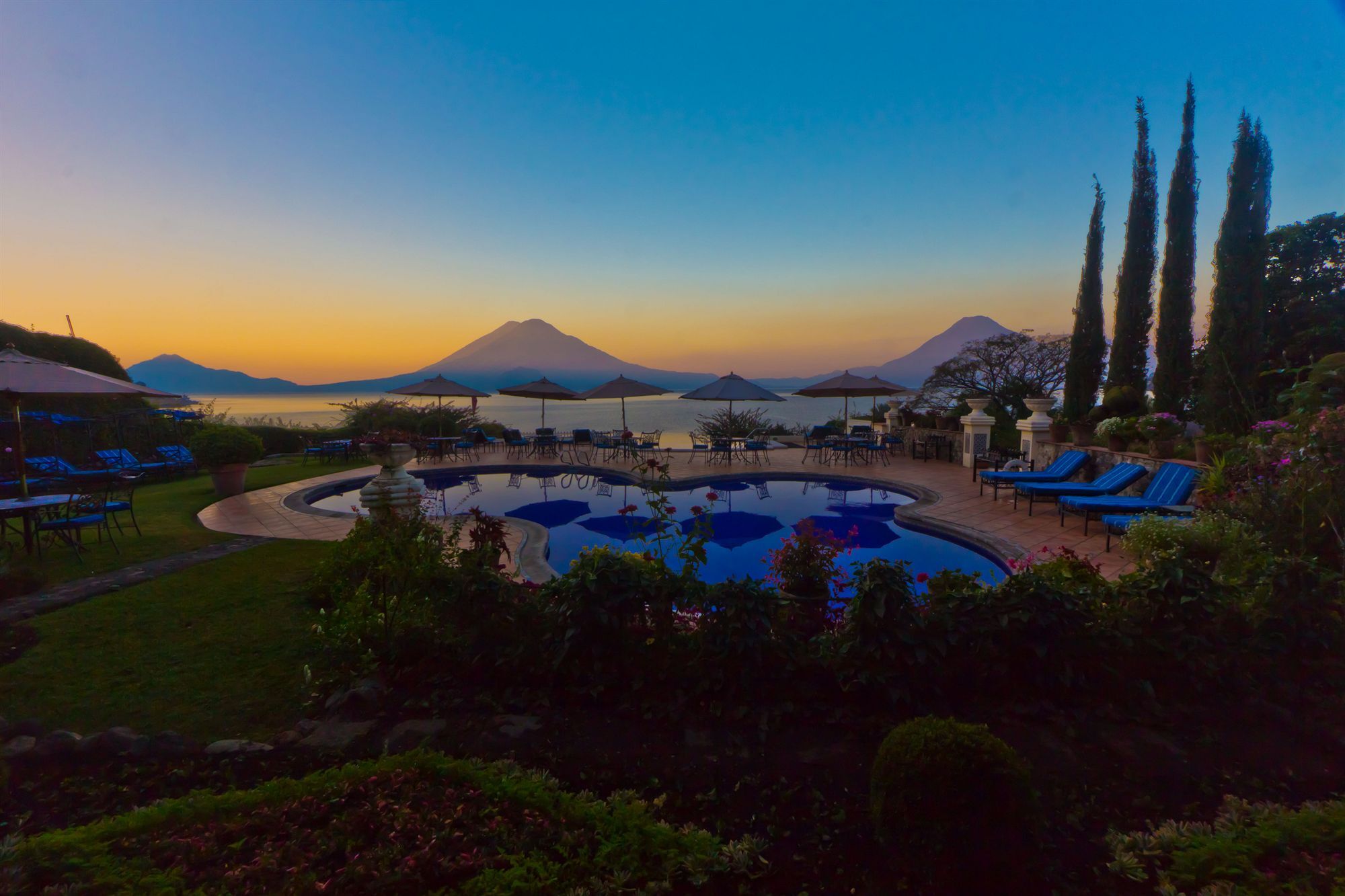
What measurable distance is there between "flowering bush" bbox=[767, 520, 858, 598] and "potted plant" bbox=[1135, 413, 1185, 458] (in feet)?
22.1

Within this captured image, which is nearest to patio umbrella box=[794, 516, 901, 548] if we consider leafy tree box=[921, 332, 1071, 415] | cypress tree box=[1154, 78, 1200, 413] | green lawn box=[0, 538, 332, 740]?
green lawn box=[0, 538, 332, 740]

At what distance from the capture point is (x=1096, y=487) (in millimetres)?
7707

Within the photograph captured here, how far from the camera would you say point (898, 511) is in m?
8.39

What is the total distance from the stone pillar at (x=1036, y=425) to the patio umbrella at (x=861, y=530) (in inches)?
186

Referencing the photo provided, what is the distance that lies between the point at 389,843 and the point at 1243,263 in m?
16.2

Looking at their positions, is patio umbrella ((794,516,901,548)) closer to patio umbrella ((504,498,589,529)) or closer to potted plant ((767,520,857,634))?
potted plant ((767,520,857,634))

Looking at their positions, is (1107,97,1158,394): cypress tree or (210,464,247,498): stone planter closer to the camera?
(210,464,247,498): stone planter

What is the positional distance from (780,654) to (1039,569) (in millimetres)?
1914

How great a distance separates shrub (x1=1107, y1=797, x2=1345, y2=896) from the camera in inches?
58.7

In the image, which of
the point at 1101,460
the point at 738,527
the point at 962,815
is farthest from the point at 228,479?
the point at 1101,460

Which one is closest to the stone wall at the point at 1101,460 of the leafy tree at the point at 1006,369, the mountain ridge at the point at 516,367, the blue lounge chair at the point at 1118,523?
the blue lounge chair at the point at 1118,523

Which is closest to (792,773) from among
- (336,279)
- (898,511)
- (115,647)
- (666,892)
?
(666,892)

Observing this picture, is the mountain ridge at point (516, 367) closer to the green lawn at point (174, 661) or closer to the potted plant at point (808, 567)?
the potted plant at point (808, 567)

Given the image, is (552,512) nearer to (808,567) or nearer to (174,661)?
(174,661)
